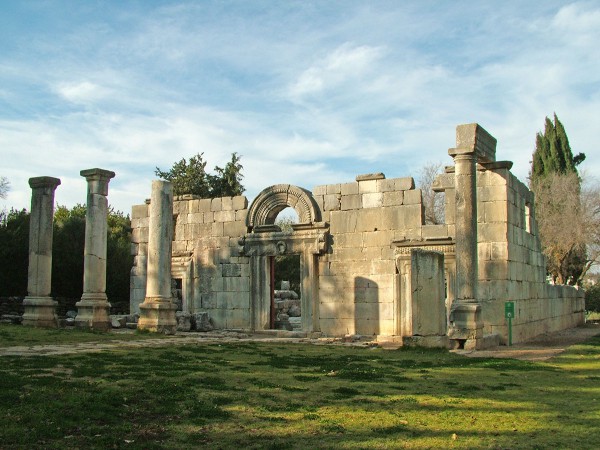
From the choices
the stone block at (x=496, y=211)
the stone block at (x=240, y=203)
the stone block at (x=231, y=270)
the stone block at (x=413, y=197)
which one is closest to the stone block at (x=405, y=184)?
the stone block at (x=413, y=197)

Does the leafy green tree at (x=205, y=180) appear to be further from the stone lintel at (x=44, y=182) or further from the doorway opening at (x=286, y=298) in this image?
the stone lintel at (x=44, y=182)

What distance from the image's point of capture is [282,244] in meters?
20.7

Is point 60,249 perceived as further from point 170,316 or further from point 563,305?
point 563,305

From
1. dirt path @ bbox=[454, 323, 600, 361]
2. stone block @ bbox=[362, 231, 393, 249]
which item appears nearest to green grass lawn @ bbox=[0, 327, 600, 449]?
dirt path @ bbox=[454, 323, 600, 361]

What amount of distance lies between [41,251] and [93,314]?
2.56 meters

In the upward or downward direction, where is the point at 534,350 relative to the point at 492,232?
downward

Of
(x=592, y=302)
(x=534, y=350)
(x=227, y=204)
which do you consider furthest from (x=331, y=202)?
(x=592, y=302)

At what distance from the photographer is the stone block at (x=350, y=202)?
19.9 metres

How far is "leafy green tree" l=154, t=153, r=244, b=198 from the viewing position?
4184cm

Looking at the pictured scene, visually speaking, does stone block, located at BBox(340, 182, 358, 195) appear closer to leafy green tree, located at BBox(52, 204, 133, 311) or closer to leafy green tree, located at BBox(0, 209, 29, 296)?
leafy green tree, located at BBox(52, 204, 133, 311)

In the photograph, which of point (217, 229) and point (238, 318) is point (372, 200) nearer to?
point (217, 229)

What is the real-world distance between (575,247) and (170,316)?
94.2ft

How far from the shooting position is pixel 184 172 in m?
42.6

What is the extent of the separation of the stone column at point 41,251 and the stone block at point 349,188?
8.51 meters
